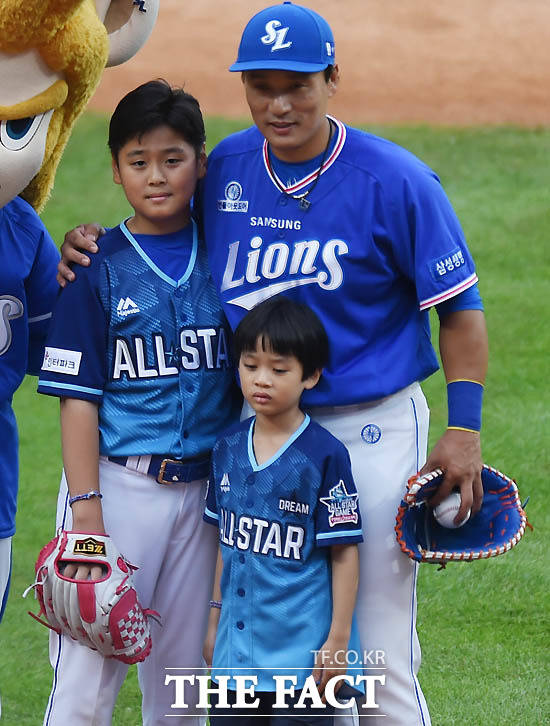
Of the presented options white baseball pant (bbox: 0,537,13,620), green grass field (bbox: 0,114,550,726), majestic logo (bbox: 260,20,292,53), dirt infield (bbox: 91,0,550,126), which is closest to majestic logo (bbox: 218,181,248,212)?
majestic logo (bbox: 260,20,292,53)

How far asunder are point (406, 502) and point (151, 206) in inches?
37.4

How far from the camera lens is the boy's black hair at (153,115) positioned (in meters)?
3.27

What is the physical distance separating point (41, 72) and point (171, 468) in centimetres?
101

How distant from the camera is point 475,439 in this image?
320cm

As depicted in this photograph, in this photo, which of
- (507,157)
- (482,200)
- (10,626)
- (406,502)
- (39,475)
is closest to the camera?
(406,502)

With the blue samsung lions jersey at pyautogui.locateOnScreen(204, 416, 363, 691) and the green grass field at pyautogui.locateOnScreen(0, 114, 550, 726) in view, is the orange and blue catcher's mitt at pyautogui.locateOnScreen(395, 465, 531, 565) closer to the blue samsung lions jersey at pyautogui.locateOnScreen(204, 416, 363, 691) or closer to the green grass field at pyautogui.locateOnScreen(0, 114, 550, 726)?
the blue samsung lions jersey at pyautogui.locateOnScreen(204, 416, 363, 691)

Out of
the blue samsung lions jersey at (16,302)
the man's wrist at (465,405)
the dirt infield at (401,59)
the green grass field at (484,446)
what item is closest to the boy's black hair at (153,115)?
the blue samsung lions jersey at (16,302)

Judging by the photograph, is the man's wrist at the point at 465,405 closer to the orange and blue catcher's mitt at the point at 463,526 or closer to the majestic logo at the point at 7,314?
the orange and blue catcher's mitt at the point at 463,526

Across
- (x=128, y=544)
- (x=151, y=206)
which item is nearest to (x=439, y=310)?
(x=151, y=206)

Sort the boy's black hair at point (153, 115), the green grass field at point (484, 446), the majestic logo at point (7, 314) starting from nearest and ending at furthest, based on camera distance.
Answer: the boy's black hair at point (153, 115)
the majestic logo at point (7, 314)
the green grass field at point (484, 446)

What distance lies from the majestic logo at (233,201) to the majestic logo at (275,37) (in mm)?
374

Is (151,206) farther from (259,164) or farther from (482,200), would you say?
(482,200)

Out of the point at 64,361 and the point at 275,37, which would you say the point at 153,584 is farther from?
the point at 275,37

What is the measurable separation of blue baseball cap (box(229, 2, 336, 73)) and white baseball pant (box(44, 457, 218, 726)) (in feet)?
3.43
